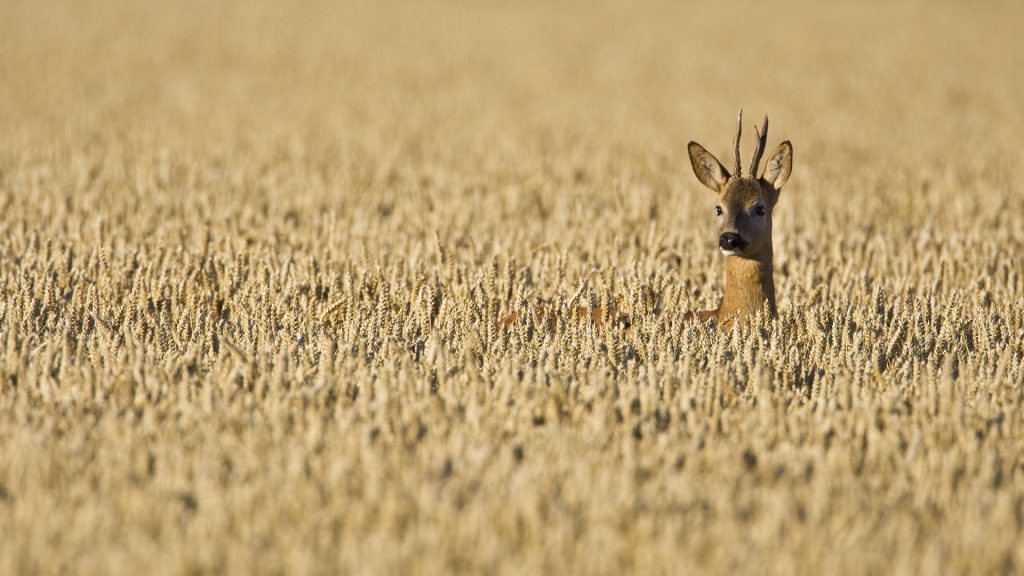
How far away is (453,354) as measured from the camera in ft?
16.3

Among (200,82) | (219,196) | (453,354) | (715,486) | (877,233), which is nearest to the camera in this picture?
(715,486)

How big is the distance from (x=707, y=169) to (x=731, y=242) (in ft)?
2.19

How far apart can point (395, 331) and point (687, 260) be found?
8.00 feet

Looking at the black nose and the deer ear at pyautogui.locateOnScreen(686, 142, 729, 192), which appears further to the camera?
the deer ear at pyautogui.locateOnScreen(686, 142, 729, 192)

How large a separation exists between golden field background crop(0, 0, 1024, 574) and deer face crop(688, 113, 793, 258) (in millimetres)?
402

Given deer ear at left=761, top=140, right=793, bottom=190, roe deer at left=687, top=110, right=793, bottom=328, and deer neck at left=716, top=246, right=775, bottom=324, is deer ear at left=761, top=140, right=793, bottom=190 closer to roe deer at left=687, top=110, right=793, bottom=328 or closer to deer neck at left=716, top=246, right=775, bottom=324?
roe deer at left=687, top=110, right=793, bottom=328

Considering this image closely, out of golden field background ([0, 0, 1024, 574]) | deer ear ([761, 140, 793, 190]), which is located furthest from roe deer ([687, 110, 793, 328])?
golden field background ([0, 0, 1024, 574])

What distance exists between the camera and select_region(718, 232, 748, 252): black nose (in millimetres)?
5477

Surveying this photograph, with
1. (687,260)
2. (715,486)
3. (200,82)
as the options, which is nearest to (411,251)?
(687,260)

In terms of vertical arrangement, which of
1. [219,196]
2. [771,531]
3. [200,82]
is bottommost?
[771,531]

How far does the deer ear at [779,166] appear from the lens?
19.3 ft

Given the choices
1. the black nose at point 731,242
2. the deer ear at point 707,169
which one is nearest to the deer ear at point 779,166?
the deer ear at point 707,169

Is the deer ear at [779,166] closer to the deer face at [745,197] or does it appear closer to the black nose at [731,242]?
the deer face at [745,197]

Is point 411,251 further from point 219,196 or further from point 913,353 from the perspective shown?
point 913,353
